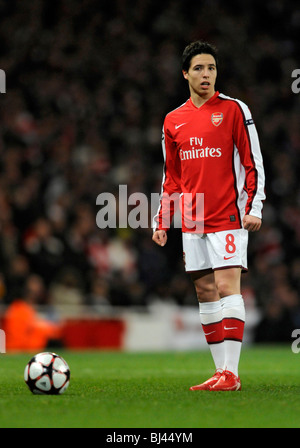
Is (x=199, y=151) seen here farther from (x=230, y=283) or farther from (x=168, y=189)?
(x=230, y=283)

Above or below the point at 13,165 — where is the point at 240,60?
above

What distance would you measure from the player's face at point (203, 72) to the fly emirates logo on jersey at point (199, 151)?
0.32m

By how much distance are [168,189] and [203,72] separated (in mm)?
865

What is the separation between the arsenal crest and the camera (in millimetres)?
5582

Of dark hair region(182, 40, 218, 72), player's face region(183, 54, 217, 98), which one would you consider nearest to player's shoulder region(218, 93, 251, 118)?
player's face region(183, 54, 217, 98)

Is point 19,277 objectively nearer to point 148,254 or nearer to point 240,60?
point 148,254

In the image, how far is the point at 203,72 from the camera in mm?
5566

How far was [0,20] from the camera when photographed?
15.9 metres

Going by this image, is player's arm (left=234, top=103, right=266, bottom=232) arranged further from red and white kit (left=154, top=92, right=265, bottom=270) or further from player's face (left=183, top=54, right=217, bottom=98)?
player's face (left=183, top=54, right=217, bottom=98)

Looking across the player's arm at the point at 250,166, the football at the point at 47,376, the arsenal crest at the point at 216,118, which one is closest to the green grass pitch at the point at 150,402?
the football at the point at 47,376

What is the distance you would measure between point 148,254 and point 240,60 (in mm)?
5485
